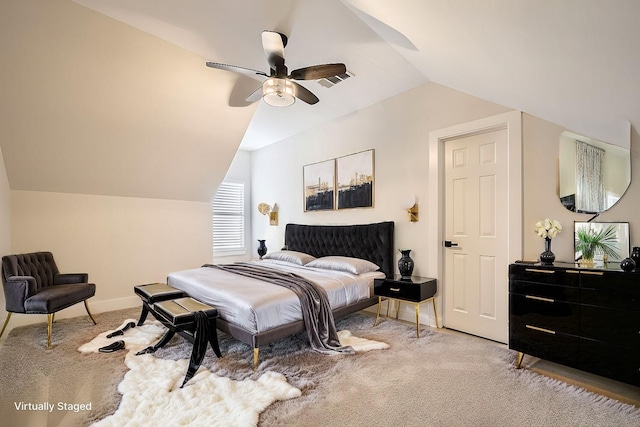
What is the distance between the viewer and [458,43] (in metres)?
2.16

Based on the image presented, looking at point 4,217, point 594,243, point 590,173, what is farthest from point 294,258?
point 4,217

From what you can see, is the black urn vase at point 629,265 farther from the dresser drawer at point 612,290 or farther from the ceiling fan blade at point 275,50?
the ceiling fan blade at point 275,50

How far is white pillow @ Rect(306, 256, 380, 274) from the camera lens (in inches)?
147

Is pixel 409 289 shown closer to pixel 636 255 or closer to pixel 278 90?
pixel 636 255

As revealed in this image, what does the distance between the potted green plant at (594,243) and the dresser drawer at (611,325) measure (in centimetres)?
42

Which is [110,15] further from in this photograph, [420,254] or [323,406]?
[420,254]

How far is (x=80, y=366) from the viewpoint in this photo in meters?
2.58

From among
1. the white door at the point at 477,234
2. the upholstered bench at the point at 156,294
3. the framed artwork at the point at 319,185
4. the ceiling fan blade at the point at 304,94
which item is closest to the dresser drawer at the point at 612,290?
the white door at the point at 477,234

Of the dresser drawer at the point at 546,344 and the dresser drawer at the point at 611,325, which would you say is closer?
the dresser drawer at the point at 611,325

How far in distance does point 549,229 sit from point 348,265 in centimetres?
208

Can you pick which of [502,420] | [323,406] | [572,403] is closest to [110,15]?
[323,406]

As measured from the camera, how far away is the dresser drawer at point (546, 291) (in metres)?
2.27

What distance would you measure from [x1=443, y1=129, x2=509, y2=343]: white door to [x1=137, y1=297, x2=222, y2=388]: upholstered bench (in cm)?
269

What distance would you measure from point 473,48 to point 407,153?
5.97 feet
